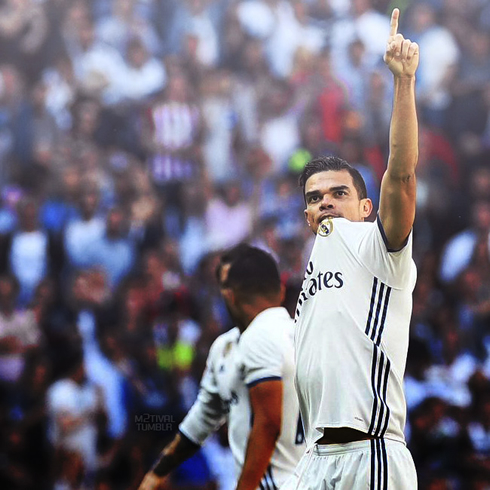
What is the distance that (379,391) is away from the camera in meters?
2.75

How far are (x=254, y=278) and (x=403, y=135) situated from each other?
1851mm

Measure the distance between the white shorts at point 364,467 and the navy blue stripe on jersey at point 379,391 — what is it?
50 millimetres

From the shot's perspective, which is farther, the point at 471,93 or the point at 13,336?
the point at 471,93

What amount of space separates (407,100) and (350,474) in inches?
48.5

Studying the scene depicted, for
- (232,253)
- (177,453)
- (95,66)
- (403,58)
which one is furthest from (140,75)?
(403,58)

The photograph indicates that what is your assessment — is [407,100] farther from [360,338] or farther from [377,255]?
[360,338]

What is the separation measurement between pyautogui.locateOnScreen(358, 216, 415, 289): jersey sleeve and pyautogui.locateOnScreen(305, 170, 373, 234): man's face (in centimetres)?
18

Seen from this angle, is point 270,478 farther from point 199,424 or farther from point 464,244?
point 464,244

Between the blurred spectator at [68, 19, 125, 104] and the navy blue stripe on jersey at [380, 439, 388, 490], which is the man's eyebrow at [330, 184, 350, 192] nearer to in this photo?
the navy blue stripe on jersey at [380, 439, 388, 490]

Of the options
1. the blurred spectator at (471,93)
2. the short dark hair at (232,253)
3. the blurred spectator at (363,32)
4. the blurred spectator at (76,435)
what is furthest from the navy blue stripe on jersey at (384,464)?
the blurred spectator at (363,32)

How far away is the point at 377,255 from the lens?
2734 millimetres

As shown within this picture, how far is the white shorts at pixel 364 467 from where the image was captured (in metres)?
2.73

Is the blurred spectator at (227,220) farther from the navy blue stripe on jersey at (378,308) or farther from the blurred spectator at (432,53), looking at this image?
the navy blue stripe on jersey at (378,308)

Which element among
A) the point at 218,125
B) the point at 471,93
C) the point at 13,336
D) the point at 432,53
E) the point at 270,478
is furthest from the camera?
the point at 432,53
